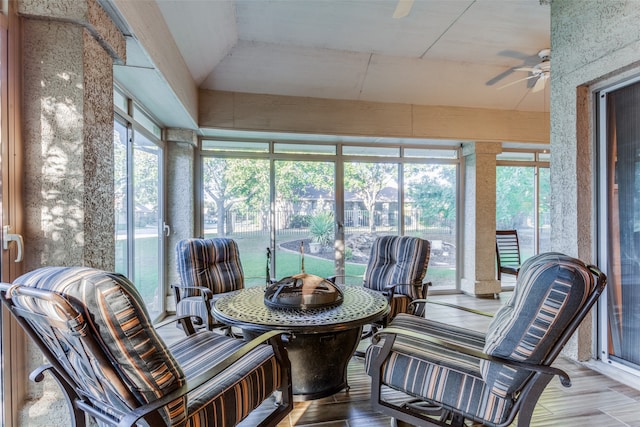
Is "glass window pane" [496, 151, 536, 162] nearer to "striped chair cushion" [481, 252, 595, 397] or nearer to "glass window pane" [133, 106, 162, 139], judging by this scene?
"striped chair cushion" [481, 252, 595, 397]

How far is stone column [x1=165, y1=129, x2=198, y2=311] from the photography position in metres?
4.20

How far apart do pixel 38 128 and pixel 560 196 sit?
3882mm

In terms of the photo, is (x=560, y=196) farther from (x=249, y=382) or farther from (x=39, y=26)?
(x=39, y=26)

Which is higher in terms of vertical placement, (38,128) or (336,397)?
(38,128)

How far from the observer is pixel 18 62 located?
1572mm

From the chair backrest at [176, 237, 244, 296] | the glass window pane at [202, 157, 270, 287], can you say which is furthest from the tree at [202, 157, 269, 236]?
the chair backrest at [176, 237, 244, 296]

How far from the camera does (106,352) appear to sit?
0.98 meters

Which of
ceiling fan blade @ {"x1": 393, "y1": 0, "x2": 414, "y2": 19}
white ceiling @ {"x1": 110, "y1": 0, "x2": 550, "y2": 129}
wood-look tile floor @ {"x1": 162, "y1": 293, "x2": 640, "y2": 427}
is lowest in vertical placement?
wood-look tile floor @ {"x1": 162, "y1": 293, "x2": 640, "y2": 427}

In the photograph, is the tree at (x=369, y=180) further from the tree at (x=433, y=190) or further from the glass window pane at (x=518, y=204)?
the glass window pane at (x=518, y=204)

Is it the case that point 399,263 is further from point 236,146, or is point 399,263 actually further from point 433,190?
point 236,146

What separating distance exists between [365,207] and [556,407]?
338 centimetres

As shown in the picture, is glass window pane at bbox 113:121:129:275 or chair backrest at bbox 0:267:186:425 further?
glass window pane at bbox 113:121:129:275

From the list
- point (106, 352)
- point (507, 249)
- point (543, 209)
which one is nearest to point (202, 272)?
point (106, 352)

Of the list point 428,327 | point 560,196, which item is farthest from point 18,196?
point 560,196
